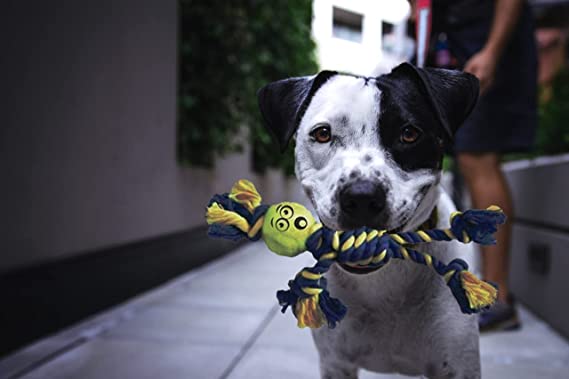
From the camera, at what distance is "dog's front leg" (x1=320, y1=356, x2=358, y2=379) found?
1.28 m

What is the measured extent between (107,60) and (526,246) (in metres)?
2.68

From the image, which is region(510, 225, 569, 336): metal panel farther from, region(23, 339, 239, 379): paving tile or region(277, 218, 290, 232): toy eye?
region(277, 218, 290, 232): toy eye

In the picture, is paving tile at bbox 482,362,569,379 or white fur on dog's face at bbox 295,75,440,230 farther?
paving tile at bbox 482,362,569,379

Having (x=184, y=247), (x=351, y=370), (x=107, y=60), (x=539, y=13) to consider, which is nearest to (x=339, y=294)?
(x=351, y=370)

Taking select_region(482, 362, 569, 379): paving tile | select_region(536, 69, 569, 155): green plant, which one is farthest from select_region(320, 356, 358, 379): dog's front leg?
select_region(536, 69, 569, 155): green plant

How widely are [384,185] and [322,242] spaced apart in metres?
0.17

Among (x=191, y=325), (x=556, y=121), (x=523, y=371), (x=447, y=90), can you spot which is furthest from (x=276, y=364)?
(x=556, y=121)

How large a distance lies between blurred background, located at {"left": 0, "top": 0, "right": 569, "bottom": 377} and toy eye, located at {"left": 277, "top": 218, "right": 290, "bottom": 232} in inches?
40.7

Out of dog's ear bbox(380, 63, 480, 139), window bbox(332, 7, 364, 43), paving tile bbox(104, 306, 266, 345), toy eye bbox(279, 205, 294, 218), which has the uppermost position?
window bbox(332, 7, 364, 43)

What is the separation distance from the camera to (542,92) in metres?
3.90

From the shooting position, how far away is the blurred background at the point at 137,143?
81.4 inches

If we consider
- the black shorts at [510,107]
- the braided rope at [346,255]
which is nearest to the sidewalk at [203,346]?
the black shorts at [510,107]

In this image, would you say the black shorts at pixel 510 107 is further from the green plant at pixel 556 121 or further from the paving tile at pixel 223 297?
the paving tile at pixel 223 297

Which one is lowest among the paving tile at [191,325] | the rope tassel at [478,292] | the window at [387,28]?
the paving tile at [191,325]
